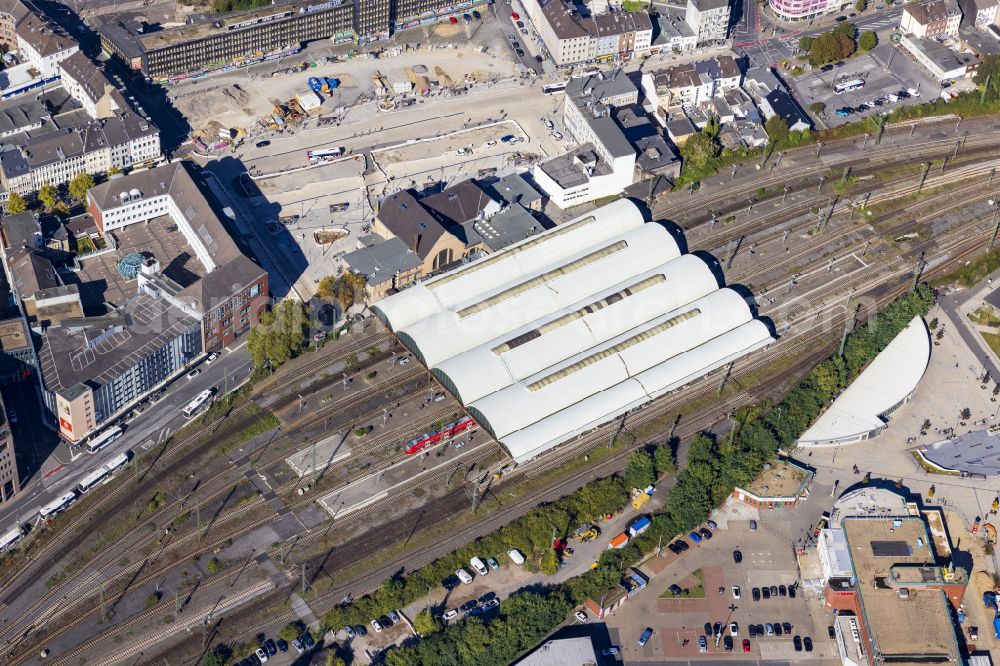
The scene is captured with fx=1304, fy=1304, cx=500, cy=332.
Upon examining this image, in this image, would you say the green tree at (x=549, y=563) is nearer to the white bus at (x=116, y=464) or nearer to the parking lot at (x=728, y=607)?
the parking lot at (x=728, y=607)

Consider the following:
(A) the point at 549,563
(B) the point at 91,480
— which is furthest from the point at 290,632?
(B) the point at 91,480

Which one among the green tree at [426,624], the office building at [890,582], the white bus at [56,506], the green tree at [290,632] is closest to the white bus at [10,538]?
the white bus at [56,506]

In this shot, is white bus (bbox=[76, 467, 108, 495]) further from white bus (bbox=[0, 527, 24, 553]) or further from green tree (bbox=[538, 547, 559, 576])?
green tree (bbox=[538, 547, 559, 576])

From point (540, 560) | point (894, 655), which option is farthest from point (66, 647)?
point (894, 655)

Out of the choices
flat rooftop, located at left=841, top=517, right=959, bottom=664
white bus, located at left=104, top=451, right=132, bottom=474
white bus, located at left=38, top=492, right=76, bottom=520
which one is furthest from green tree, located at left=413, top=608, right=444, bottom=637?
flat rooftop, located at left=841, top=517, right=959, bottom=664

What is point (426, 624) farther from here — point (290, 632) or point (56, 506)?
point (56, 506)
